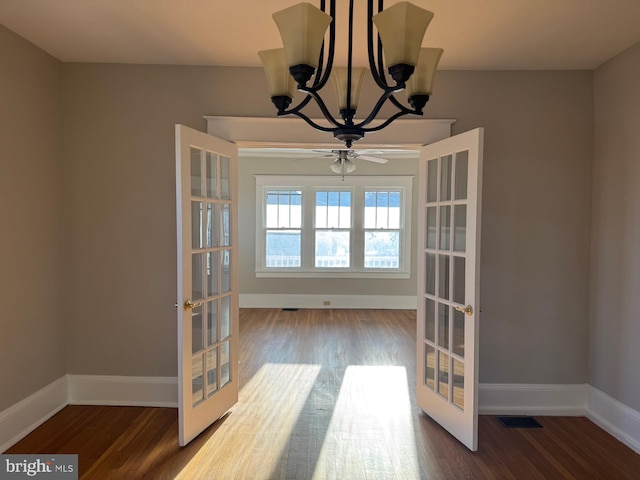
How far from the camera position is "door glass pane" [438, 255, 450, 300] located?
277cm

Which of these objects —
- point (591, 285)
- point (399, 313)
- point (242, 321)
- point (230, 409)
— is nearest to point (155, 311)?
point (230, 409)

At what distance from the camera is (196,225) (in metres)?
2.65

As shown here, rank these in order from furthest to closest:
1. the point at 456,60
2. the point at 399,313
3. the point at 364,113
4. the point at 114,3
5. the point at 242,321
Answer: the point at 399,313 < the point at 242,321 < the point at 364,113 < the point at 456,60 < the point at 114,3

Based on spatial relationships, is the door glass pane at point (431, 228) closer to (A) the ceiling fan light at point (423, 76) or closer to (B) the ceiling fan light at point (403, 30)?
(A) the ceiling fan light at point (423, 76)

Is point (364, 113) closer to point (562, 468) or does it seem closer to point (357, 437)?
point (357, 437)

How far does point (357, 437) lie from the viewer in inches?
104

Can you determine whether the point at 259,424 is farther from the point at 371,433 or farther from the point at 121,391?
the point at 121,391

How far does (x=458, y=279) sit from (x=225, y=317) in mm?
1755

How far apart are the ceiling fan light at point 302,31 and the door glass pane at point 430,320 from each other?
215 centimetres

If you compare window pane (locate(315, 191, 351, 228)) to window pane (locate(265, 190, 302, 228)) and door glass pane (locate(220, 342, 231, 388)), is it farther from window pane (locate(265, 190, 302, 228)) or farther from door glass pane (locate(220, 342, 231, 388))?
door glass pane (locate(220, 342, 231, 388))

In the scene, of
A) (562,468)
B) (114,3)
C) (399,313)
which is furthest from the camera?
(399,313)

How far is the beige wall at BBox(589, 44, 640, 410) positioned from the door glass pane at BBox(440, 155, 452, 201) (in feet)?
4.03

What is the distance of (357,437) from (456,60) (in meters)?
2.83

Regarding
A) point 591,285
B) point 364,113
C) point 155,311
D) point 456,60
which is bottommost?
point 155,311
